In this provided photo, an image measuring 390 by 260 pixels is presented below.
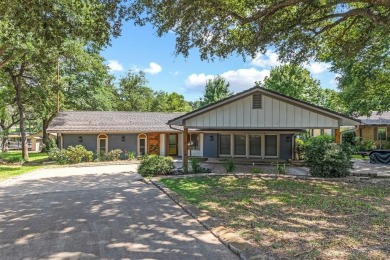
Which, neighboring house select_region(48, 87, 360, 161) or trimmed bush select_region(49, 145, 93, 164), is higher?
neighboring house select_region(48, 87, 360, 161)

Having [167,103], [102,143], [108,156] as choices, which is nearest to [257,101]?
[108,156]

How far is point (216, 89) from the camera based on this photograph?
47.9 meters

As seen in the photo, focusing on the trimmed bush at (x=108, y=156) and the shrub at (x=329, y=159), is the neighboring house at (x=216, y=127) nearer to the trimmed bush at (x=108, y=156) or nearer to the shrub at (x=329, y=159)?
the trimmed bush at (x=108, y=156)

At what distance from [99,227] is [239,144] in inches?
590

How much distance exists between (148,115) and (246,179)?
16.3m

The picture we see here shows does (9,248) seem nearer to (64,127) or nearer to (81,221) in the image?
(81,221)

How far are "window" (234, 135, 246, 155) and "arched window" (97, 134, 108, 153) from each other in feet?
31.9

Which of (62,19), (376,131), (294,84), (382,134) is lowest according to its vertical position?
(382,134)

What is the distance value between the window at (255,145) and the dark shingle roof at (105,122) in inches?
279

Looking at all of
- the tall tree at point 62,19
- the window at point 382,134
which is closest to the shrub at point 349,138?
the window at point 382,134

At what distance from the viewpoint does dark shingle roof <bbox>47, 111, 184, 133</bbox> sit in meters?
21.4

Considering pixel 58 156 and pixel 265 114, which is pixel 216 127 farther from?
pixel 58 156

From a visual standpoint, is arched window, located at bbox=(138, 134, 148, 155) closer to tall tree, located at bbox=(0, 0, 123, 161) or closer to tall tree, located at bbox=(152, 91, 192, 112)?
tall tree, located at bbox=(0, 0, 123, 161)

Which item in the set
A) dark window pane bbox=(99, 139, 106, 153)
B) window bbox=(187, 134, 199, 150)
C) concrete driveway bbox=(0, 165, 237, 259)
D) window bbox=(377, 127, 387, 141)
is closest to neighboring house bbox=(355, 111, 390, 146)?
window bbox=(377, 127, 387, 141)
